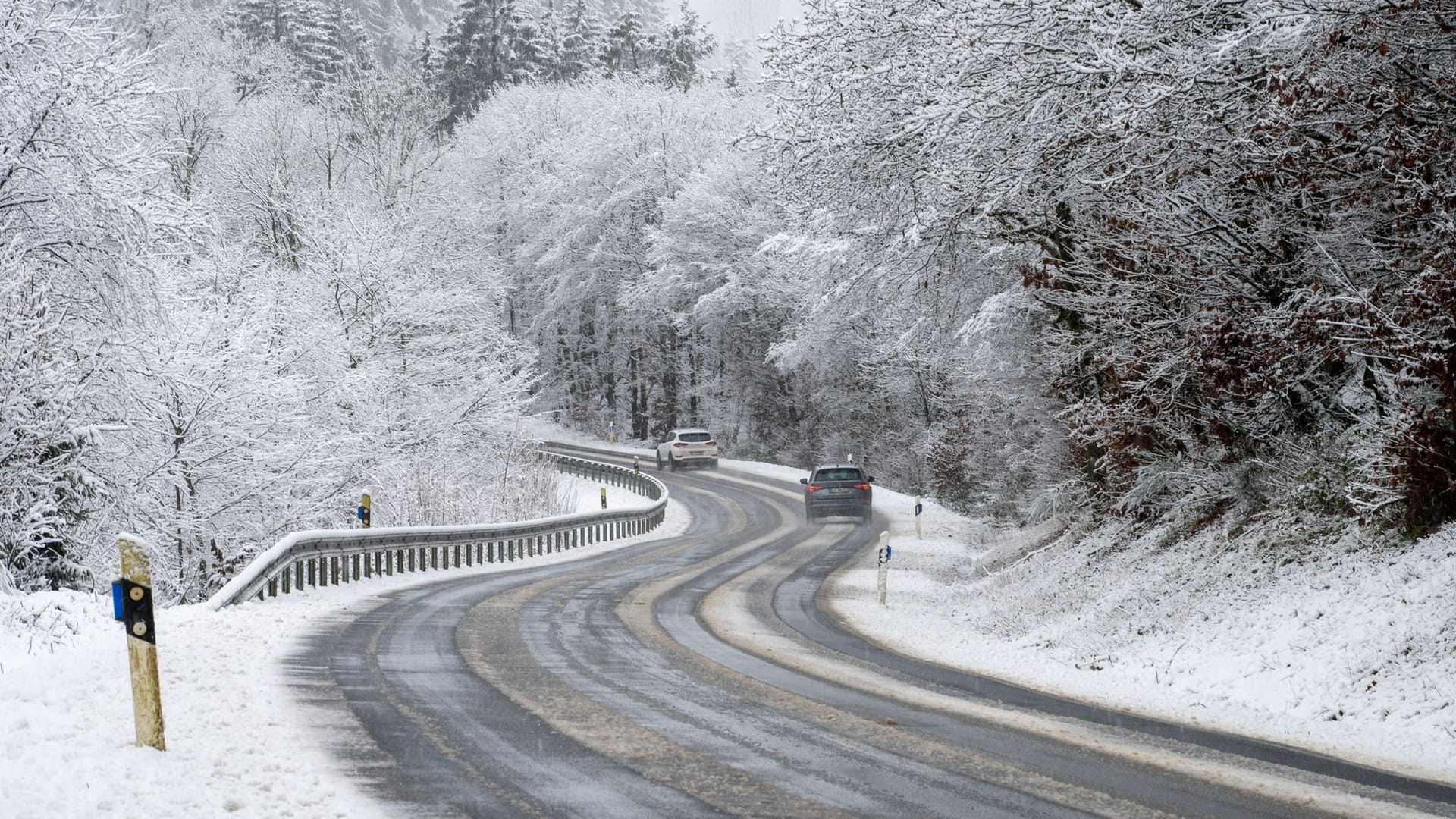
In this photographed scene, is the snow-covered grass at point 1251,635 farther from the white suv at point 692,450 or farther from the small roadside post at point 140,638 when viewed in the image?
the white suv at point 692,450

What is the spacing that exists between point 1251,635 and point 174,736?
314 inches

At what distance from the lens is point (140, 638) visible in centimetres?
626

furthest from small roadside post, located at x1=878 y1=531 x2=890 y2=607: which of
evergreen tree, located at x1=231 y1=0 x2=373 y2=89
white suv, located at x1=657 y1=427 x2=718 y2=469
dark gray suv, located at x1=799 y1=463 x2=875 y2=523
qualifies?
evergreen tree, located at x1=231 y1=0 x2=373 y2=89

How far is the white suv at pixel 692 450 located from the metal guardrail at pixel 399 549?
17.8m

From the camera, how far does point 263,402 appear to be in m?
23.4

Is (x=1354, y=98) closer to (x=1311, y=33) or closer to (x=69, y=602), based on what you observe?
(x=1311, y=33)

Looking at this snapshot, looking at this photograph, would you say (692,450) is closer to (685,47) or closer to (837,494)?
(837,494)

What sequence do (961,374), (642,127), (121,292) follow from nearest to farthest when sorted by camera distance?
1. (121,292)
2. (961,374)
3. (642,127)

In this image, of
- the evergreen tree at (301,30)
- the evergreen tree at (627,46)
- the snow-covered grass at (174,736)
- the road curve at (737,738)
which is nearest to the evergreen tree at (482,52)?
the evergreen tree at (627,46)

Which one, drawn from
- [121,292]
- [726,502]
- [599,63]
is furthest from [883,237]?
[599,63]

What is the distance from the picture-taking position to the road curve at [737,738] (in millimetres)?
5926

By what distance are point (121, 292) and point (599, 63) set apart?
73661 mm

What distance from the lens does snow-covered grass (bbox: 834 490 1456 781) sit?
7.99 metres

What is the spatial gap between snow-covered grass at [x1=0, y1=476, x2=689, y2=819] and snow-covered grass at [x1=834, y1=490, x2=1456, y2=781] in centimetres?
590
